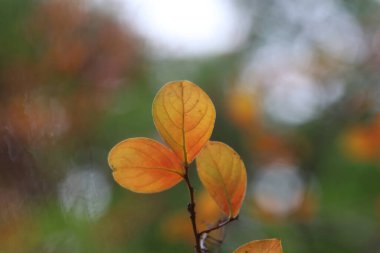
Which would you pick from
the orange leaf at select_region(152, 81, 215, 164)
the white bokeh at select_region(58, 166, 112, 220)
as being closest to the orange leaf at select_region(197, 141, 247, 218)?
the orange leaf at select_region(152, 81, 215, 164)

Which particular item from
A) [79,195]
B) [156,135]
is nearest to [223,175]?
[79,195]

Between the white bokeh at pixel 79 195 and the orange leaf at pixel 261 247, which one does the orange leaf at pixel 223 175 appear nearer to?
the orange leaf at pixel 261 247

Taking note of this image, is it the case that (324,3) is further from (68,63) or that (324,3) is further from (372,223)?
(68,63)

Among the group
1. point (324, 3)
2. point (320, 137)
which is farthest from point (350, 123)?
point (324, 3)

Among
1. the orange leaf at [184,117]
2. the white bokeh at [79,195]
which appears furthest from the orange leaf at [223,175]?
the white bokeh at [79,195]

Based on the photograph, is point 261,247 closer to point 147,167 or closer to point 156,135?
point 147,167

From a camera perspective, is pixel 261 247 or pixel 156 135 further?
pixel 156 135
